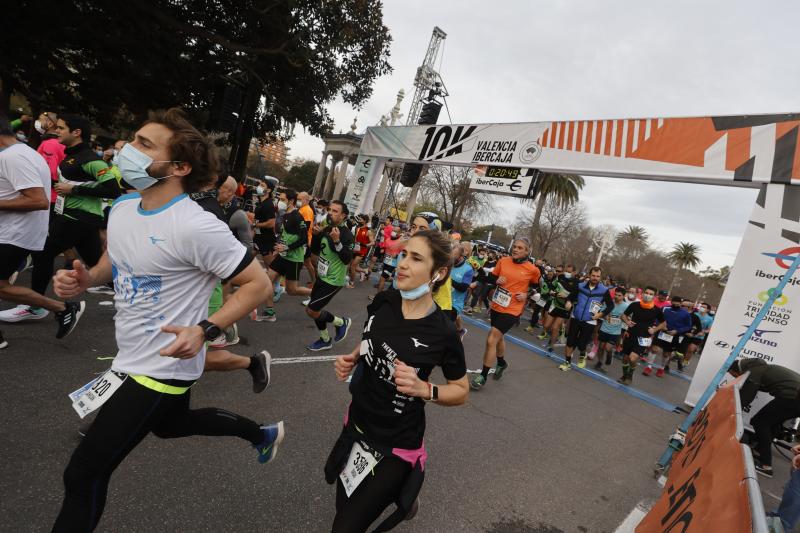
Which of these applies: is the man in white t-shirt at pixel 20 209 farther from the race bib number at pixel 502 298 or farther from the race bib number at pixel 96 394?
the race bib number at pixel 502 298

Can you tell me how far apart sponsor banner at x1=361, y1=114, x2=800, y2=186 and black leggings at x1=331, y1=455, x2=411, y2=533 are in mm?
8065

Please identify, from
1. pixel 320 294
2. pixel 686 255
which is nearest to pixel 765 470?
pixel 320 294

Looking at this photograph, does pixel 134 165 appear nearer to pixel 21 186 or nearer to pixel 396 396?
pixel 396 396

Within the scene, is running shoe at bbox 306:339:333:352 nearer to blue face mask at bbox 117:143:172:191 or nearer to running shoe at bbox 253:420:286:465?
running shoe at bbox 253:420:286:465

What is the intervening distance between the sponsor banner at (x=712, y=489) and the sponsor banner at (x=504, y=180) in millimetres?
7843

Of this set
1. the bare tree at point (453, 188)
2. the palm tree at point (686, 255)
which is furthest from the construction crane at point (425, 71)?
the palm tree at point (686, 255)

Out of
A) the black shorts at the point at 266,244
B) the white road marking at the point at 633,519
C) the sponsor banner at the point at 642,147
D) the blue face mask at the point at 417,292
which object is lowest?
the white road marking at the point at 633,519

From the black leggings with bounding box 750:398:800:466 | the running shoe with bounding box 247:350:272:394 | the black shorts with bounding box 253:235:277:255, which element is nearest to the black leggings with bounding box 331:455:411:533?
the running shoe with bounding box 247:350:272:394

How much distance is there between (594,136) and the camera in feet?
30.2

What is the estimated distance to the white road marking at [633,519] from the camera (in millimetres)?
3252

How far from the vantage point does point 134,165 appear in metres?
1.72

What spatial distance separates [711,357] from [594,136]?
17.1ft

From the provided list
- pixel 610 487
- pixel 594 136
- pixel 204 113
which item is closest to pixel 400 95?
pixel 204 113

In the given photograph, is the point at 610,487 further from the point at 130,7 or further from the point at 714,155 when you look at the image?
the point at 130,7
